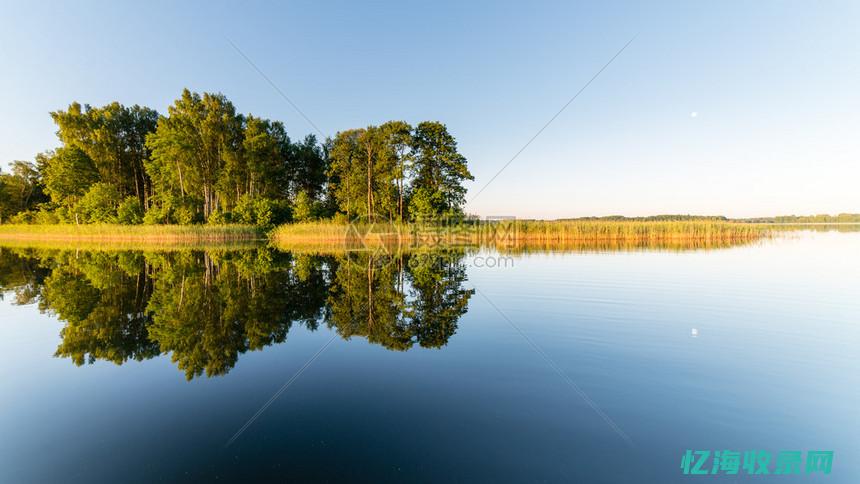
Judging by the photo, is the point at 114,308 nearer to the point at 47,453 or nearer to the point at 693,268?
the point at 47,453

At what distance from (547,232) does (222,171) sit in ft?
120

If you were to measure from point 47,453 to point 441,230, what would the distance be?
3457 cm

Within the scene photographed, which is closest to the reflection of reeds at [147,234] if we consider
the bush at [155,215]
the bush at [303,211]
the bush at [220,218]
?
the bush at [220,218]

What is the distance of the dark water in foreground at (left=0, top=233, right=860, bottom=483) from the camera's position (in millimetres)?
3312

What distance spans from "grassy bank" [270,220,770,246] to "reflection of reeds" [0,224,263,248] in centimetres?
397

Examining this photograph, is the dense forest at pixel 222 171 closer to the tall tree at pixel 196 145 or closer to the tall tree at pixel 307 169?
the tall tree at pixel 196 145

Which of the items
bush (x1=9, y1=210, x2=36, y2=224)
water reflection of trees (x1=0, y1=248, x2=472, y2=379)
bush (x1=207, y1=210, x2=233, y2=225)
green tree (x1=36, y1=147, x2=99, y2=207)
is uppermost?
green tree (x1=36, y1=147, x2=99, y2=207)

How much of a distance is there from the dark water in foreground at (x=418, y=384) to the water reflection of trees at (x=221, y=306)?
0.07 m

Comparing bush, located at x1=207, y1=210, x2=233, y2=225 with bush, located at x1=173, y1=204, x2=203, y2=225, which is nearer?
bush, located at x1=207, y1=210, x2=233, y2=225

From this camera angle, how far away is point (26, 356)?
19.8 ft

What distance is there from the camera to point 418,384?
493 cm

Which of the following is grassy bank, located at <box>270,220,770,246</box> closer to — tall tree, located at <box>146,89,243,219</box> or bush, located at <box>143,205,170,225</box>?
bush, located at <box>143,205,170,225</box>

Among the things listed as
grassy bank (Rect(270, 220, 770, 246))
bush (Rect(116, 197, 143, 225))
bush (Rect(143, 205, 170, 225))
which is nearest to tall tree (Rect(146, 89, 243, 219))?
bush (Rect(143, 205, 170, 225))

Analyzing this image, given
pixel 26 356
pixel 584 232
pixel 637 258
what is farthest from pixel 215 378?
pixel 584 232
